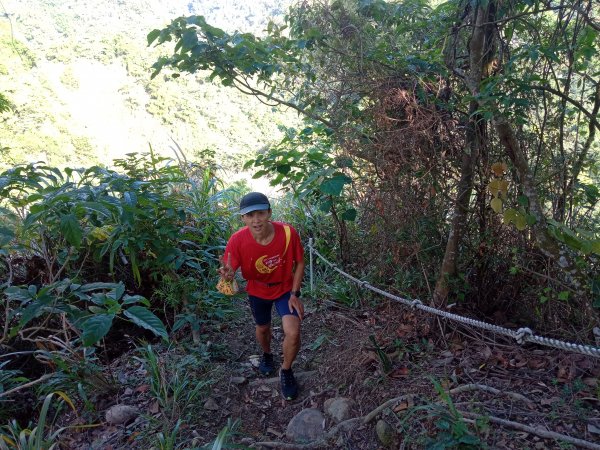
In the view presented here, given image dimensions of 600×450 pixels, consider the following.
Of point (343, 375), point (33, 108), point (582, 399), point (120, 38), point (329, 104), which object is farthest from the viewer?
point (120, 38)

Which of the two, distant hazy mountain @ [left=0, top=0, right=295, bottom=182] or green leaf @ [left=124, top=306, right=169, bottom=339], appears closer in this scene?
green leaf @ [left=124, top=306, right=169, bottom=339]

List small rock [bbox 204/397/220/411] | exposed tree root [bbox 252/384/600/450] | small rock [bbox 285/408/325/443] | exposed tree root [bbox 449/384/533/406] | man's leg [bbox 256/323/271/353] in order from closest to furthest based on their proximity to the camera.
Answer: exposed tree root [bbox 252/384/600/450], exposed tree root [bbox 449/384/533/406], small rock [bbox 285/408/325/443], small rock [bbox 204/397/220/411], man's leg [bbox 256/323/271/353]

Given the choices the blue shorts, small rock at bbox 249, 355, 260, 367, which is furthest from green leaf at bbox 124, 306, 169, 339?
small rock at bbox 249, 355, 260, 367

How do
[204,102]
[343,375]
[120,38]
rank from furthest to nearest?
[120,38] < [204,102] < [343,375]

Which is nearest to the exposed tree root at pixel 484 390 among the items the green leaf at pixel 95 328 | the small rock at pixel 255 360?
the small rock at pixel 255 360

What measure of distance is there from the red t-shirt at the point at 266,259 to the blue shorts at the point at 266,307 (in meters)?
0.04

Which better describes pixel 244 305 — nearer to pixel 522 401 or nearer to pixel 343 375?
pixel 343 375

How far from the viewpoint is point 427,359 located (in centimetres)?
284

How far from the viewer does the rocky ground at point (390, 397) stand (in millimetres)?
2098

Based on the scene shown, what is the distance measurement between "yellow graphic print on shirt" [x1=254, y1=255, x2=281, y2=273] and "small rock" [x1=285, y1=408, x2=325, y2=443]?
1.03m

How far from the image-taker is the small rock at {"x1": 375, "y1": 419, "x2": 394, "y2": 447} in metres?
2.31

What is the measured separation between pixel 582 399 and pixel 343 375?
1477 millimetres


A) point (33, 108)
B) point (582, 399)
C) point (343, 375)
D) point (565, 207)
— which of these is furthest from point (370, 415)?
point (33, 108)

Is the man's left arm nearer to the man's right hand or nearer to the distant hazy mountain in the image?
the man's right hand
